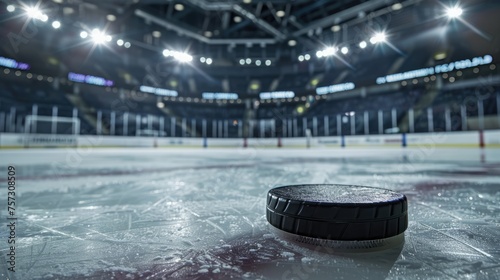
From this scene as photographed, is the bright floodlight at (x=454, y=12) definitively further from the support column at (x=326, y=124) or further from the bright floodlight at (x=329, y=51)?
the support column at (x=326, y=124)

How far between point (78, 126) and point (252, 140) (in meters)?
12.1

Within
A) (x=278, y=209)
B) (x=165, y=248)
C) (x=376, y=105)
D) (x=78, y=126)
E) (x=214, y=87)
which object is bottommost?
(x=165, y=248)

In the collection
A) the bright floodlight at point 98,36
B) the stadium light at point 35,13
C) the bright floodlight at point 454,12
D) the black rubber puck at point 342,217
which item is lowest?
the black rubber puck at point 342,217

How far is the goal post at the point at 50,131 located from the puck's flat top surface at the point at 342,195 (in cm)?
1614

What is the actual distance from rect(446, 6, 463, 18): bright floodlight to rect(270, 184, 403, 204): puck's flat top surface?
58.1ft

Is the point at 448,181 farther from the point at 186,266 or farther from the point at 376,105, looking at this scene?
the point at 376,105

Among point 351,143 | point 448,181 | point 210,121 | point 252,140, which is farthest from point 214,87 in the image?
point 448,181

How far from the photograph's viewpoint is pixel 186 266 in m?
0.83

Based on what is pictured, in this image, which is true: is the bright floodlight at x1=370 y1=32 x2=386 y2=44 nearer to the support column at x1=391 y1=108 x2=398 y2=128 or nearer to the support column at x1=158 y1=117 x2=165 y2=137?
the support column at x1=391 y1=108 x2=398 y2=128

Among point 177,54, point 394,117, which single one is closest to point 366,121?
point 394,117

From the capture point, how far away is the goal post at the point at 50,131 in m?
13.4

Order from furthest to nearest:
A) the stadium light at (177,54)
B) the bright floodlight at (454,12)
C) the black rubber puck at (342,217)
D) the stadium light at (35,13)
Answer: the stadium light at (177,54) < the bright floodlight at (454,12) < the stadium light at (35,13) < the black rubber puck at (342,217)

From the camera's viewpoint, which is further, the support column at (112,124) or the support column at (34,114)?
the support column at (112,124)

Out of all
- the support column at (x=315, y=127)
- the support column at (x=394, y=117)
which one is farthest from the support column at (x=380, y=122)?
the support column at (x=315, y=127)
